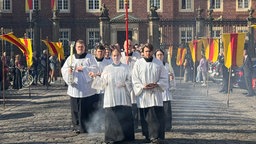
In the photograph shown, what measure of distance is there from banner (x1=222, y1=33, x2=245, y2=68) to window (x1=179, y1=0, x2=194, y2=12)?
2733 cm

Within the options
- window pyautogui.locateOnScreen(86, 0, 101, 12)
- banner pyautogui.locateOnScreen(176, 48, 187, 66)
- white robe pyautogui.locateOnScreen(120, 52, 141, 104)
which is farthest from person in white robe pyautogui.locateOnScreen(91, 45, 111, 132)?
window pyautogui.locateOnScreen(86, 0, 101, 12)

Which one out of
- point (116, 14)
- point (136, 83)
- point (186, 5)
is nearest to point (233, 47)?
point (136, 83)

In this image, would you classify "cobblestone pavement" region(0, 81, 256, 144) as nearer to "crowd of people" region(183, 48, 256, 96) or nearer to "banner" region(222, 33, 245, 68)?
"crowd of people" region(183, 48, 256, 96)

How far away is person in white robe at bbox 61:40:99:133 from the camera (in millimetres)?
10859

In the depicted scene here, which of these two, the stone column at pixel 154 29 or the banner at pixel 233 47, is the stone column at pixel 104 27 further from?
the banner at pixel 233 47

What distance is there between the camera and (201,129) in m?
11.2

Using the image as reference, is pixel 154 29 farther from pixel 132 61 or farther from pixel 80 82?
pixel 80 82

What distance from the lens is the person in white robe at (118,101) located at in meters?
9.63

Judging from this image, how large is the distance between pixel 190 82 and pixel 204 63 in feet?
7.18

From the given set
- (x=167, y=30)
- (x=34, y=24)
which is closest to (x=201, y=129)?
(x=34, y=24)

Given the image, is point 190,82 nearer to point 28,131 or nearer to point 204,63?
point 204,63

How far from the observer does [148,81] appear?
960cm

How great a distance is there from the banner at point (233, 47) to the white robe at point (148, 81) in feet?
21.2

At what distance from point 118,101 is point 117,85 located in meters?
0.34
